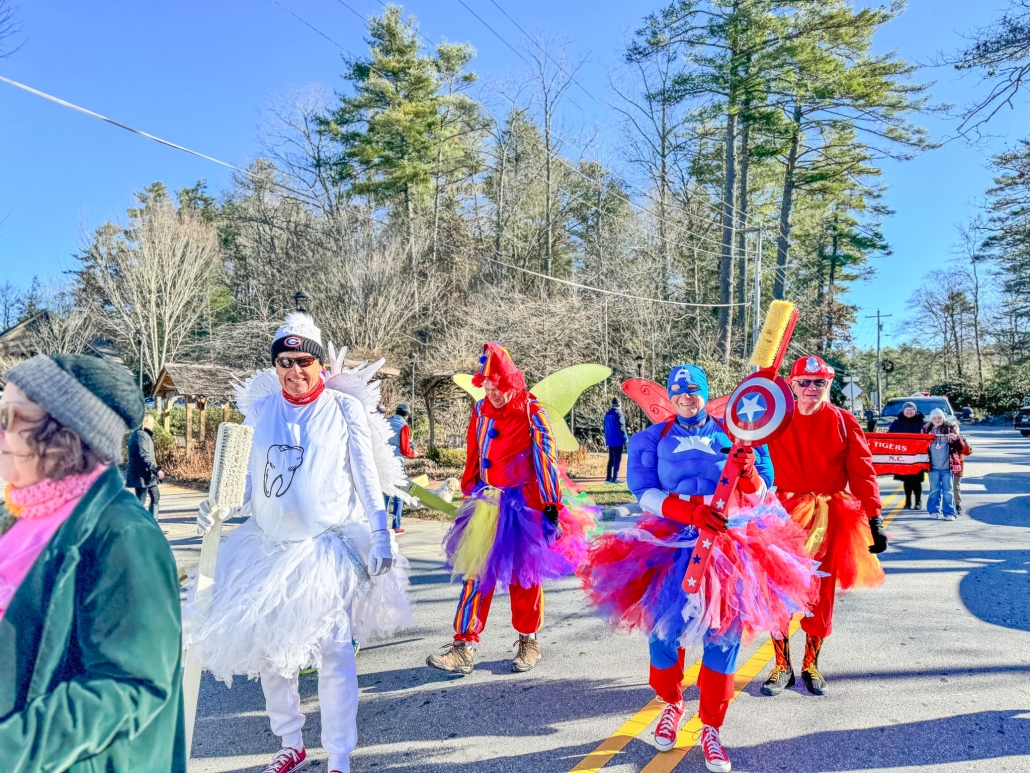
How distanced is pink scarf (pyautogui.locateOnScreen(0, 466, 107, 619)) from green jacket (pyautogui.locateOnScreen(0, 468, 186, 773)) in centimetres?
3

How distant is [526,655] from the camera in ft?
15.7

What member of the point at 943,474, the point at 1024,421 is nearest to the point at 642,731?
the point at 943,474

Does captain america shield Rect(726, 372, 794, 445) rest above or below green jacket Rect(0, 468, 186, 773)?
above

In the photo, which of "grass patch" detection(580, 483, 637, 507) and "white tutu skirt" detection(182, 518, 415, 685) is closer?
"white tutu skirt" detection(182, 518, 415, 685)

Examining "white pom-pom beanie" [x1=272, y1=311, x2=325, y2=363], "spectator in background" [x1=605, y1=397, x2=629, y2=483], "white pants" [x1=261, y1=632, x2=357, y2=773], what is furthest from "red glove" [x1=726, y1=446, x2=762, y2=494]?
"spectator in background" [x1=605, y1=397, x2=629, y2=483]

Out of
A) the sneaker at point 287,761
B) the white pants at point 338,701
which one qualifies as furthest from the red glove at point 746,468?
the sneaker at point 287,761

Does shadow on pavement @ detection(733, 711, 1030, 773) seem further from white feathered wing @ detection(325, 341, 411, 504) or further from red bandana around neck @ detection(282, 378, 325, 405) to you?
red bandana around neck @ detection(282, 378, 325, 405)

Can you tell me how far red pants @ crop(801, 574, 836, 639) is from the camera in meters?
4.30

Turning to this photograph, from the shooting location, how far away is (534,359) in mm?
24234

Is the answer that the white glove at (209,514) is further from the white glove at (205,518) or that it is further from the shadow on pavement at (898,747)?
the shadow on pavement at (898,747)

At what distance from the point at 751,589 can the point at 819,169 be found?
102 ft

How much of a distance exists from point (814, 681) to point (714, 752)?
126cm

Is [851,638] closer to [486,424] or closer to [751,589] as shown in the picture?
[751,589]

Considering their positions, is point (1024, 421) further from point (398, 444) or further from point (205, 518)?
point (205, 518)
